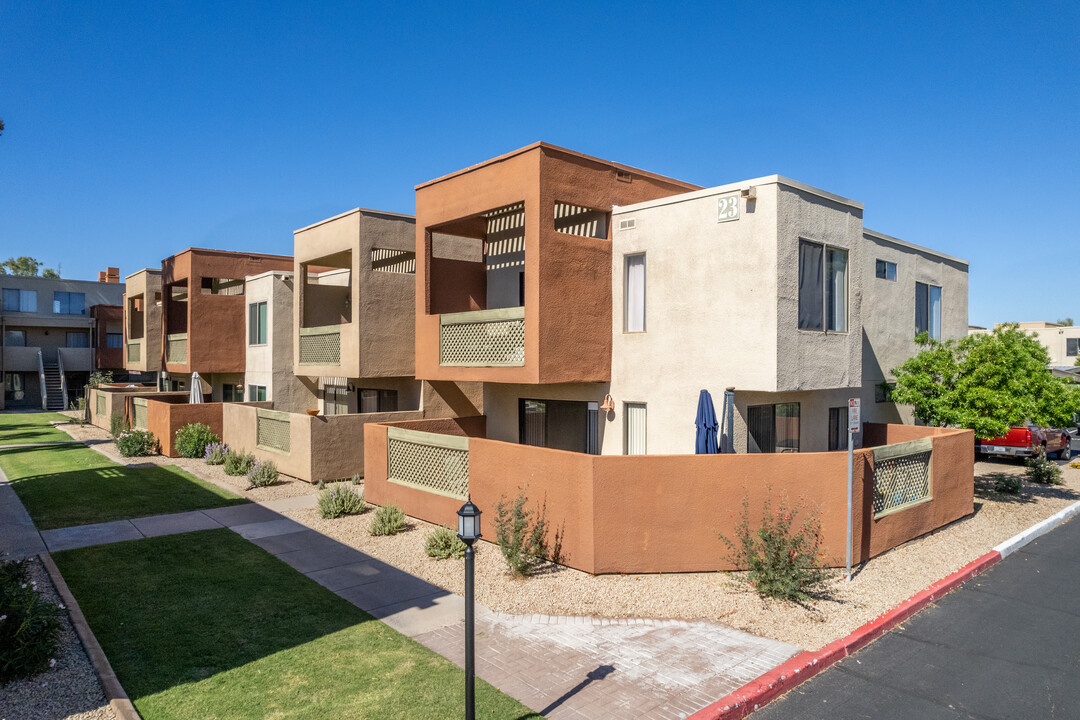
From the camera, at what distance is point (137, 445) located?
21.8 meters

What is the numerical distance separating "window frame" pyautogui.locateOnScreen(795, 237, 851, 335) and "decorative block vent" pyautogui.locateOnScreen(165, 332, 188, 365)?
2327 centimetres

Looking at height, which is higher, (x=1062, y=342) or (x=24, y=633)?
(x=1062, y=342)

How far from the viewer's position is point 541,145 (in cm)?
1234

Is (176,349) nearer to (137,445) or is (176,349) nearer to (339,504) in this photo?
(137,445)

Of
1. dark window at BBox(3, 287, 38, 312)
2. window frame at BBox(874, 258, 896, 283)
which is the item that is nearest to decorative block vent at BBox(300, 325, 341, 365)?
window frame at BBox(874, 258, 896, 283)

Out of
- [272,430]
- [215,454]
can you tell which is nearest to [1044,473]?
[272,430]

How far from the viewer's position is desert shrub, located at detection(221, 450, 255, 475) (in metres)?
18.2

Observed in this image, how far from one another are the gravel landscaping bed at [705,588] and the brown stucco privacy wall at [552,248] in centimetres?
361

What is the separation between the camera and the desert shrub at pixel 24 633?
6.30m

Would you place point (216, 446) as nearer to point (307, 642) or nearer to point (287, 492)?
point (287, 492)

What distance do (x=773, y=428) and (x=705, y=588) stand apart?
4.86m

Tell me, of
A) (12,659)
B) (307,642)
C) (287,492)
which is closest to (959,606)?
(307,642)

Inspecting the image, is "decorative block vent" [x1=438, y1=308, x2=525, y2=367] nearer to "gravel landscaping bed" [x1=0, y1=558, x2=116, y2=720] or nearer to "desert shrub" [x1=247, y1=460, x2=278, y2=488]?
"desert shrub" [x1=247, y1=460, x2=278, y2=488]

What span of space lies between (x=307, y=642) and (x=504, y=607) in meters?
2.50
